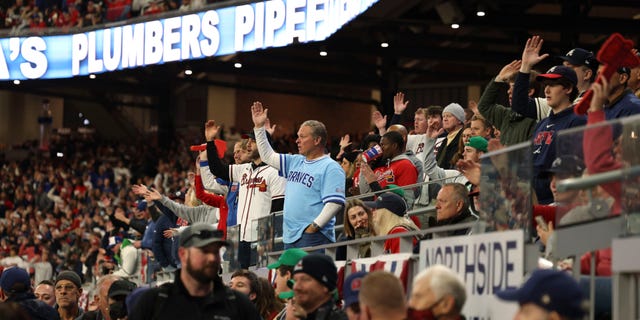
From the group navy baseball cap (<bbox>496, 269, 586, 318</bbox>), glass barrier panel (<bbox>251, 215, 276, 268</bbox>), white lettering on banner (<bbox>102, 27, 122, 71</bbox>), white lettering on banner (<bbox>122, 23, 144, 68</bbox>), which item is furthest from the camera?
white lettering on banner (<bbox>102, 27, 122, 71</bbox>)

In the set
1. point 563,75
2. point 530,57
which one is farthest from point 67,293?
point 563,75

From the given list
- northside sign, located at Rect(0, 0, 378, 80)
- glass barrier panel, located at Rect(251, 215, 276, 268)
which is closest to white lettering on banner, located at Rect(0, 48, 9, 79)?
northside sign, located at Rect(0, 0, 378, 80)

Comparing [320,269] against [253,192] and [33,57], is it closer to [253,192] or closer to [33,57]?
[253,192]

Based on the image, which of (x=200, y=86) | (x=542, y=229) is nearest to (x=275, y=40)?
(x=200, y=86)

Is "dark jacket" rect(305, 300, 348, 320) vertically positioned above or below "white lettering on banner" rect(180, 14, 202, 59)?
below

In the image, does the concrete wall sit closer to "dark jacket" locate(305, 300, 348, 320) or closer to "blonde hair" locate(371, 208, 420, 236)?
"blonde hair" locate(371, 208, 420, 236)

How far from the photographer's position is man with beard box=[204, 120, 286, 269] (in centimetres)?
1114

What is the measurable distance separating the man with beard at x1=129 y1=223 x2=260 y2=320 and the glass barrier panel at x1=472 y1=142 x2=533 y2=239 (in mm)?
1217

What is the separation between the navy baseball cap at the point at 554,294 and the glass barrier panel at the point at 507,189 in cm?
135

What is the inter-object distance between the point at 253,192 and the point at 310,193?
1595 millimetres

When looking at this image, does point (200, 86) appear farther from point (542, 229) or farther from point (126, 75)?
point (542, 229)

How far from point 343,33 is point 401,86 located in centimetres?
310

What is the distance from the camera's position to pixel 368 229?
870cm

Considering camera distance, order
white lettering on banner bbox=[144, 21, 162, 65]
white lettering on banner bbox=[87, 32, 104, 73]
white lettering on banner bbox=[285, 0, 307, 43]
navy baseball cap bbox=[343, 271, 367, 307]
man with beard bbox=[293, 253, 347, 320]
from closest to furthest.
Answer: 1. navy baseball cap bbox=[343, 271, 367, 307]
2. man with beard bbox=[293, 253, 347, 320]
3. white lettering on banner bbox=[285, 0, 307, 43]
4. white lettering on banner bbox=[144, 21, 162, 65]
5. white lettering on banner bbox=[87, 32, 104, 73]
